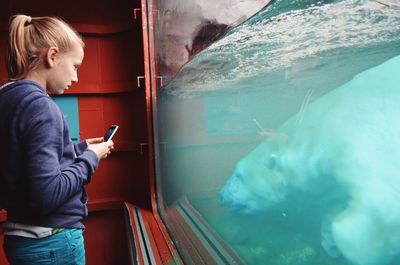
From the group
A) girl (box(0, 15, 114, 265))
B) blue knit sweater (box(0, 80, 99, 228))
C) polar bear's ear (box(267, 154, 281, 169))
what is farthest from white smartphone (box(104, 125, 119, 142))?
polar bear's ear (box(267, 154, 281, 169))

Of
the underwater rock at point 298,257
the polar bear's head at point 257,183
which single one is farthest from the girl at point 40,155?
the underwater rock at point 298,257

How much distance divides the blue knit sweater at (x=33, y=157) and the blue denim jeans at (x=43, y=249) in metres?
0.05

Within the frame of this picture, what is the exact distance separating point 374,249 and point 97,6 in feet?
7.97

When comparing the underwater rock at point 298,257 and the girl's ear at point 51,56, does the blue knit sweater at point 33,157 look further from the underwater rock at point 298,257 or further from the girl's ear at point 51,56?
the underwater rock at point 298,257

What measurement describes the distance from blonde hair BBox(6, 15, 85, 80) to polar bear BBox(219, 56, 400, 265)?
0.56m

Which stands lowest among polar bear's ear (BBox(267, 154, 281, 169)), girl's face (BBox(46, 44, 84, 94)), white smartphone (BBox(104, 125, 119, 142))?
polar bear's ear (BBox(267, 154, 281, 169))

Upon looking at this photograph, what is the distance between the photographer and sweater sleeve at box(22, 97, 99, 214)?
70 cm

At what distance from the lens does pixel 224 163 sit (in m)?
1.04

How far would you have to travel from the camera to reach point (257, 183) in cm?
85

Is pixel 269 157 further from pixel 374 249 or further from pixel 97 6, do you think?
pixel 97 6

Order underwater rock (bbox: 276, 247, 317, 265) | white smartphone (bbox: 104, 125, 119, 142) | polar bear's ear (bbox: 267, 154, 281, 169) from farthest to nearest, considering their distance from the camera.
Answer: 1. white smartphone (bbox: 104, 125, 119, 142)
2. polar bear's ear (bbox: 267, 154, 281, 169)
3. underwater rock (bbox: 276, 247, 317, 265)

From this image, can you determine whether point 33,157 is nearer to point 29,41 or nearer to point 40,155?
point 40,155

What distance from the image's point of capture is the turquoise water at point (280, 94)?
52cm

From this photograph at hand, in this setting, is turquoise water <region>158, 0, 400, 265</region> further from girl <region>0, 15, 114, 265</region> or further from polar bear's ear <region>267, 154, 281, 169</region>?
girl <region>0, 15, 114, 265</region>
